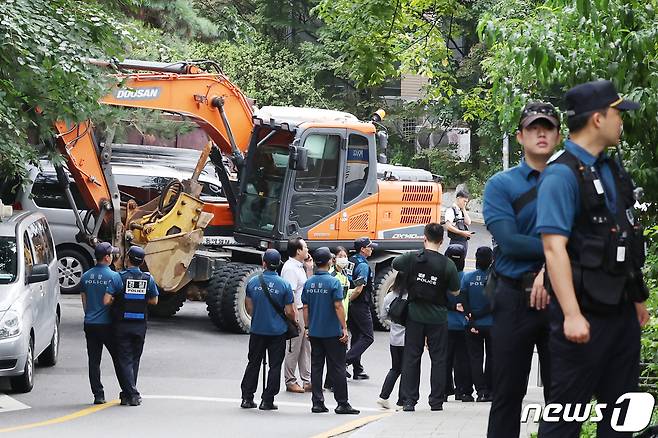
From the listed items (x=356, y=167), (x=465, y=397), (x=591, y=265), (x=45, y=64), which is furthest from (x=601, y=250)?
(x=356, y=167)

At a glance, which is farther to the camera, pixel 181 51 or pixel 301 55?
pixel 301 55

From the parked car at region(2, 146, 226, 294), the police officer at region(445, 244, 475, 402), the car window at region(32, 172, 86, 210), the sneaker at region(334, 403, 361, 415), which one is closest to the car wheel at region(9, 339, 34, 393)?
the sneaker at region(334, 403, 361, 415)

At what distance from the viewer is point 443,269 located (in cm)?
1228

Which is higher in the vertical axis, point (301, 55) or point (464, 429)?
point (301, 55)

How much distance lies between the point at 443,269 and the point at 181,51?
1382 centimetres

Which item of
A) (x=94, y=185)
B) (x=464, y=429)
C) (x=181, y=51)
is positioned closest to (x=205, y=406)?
(x=464, y=429)

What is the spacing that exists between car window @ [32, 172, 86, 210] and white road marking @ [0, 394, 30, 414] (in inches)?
311

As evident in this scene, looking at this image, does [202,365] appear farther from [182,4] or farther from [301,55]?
[301,55]

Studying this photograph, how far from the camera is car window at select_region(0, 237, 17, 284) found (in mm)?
14016

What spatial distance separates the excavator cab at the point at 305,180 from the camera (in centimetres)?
1889

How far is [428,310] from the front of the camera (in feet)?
40.8

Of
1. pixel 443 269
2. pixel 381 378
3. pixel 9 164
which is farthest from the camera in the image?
pixel 381 378

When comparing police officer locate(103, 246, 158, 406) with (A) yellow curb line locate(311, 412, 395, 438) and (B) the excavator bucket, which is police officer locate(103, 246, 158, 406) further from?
(B) the excavator bucket

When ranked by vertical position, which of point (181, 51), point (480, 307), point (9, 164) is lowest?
point (480, 307)
